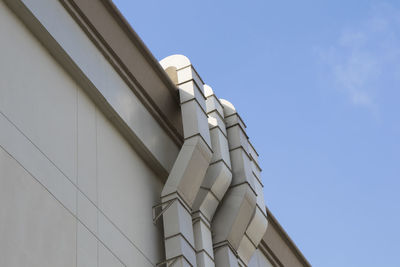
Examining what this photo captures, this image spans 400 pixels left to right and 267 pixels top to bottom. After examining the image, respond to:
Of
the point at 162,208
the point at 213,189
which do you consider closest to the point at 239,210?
the point at 213,189

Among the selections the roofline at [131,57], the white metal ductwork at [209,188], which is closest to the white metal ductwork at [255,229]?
the white metal ductwork at [209,188]

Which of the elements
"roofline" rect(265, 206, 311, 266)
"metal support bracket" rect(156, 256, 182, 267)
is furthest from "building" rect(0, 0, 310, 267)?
"roofline" rect(265, 206, 311, 266)

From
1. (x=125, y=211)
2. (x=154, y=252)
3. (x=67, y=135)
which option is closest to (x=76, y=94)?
(x=67, y=135)

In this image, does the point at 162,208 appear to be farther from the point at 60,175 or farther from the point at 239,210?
the point at 60,175

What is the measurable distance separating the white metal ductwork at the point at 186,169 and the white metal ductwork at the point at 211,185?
1.01 ft

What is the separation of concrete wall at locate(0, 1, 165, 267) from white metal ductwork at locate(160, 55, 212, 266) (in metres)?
0.32

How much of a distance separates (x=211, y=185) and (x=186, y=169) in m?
0.98

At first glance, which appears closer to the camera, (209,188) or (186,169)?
(186,169)

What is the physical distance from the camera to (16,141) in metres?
11.1

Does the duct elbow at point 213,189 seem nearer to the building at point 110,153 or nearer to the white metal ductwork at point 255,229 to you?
the building at point 110,153

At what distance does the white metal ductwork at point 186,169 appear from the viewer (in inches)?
544

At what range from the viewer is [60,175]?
1178 cm

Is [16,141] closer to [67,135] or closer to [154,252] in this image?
[67,135]

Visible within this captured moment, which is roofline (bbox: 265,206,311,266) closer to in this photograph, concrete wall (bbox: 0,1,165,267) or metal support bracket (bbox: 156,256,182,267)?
concrete wall (bbox: 0,1,165,267)
